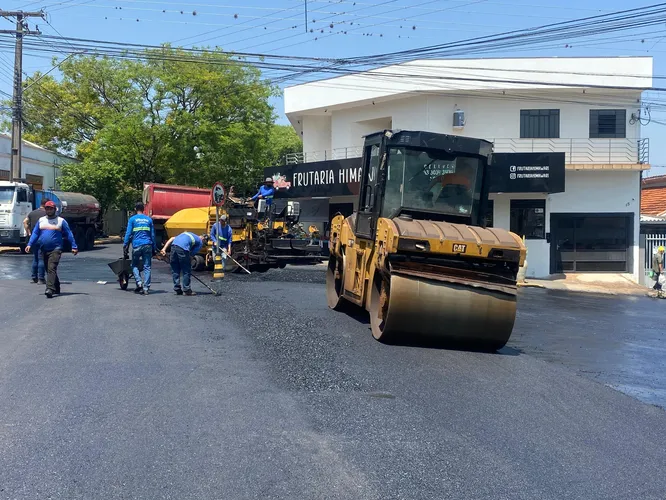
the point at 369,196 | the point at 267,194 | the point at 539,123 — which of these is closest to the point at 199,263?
the point at 267,194

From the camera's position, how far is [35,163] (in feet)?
127

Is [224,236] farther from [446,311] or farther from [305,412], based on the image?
[305,412]

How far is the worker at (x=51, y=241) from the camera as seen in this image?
1236 cm

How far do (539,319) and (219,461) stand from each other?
10.0 metres

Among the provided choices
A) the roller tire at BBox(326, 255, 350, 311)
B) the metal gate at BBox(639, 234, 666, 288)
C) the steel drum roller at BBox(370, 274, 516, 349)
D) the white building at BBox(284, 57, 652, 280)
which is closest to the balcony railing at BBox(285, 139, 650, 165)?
the white building at BBox(284, 57, 652, 280)

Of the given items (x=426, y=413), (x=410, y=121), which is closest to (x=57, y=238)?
(x=426, y=413)

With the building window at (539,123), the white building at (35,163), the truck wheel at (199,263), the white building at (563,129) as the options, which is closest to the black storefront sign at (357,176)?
the white building at (563,129)

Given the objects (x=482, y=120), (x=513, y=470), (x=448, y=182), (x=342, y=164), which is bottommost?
(x=513, y=470)

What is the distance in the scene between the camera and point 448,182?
985 centimetres

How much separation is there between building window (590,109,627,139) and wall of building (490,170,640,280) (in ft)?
4.85

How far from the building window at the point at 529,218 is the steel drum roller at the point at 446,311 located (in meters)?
17.2

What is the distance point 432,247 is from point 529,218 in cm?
1801

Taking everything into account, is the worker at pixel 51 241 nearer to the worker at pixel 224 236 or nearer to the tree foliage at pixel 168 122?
the worker at pixel 224 236

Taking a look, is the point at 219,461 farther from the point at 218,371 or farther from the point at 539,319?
the point at 539,319
